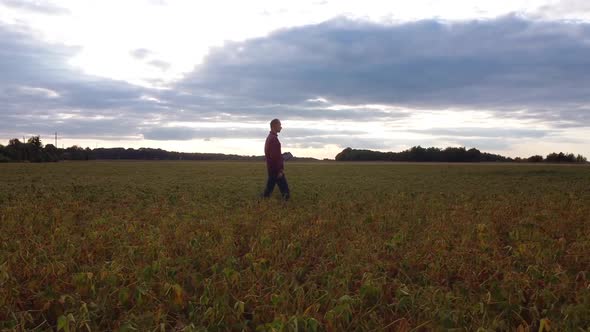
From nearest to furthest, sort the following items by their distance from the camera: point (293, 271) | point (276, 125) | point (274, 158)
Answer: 1. point (293, 271)
2. point (276, 125)
3. point (274, 158)

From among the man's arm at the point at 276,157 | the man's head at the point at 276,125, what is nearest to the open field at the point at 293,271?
the man's arm at the point at 276,157

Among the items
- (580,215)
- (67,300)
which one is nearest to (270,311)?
(67,300)

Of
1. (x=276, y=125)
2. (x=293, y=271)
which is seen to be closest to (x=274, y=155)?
(x=276, y=125)

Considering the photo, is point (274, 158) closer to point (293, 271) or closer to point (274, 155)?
point (274, 155)

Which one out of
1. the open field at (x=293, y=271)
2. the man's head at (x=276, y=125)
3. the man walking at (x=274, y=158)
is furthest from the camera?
the man walking at (x=274, y=158)

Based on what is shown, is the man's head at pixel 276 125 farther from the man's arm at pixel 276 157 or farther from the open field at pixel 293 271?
the open field at pixel 293 271

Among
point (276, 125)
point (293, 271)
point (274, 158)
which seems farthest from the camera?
point (274, 158)

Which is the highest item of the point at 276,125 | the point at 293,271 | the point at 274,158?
the point at 276,125

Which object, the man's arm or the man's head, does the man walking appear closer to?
the man's arm

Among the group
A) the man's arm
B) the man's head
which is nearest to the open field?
the man's arm

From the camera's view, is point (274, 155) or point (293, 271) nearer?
point (293, 271)

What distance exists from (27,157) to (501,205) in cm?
9749

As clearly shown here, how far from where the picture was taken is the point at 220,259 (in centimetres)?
648

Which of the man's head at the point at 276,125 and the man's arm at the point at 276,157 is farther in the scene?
the man's arm at the point at 276,157
